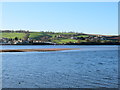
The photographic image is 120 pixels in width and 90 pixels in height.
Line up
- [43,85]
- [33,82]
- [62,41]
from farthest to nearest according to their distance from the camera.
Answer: [62,41]
[33,82]
[43,85]

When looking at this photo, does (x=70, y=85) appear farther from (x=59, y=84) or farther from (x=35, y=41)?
(x=35, y=41)

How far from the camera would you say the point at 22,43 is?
19475 centimetres

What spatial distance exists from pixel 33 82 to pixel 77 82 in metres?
3.67

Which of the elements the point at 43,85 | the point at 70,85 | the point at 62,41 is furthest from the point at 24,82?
the point at 62,41

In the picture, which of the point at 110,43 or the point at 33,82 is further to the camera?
the point at 110,43

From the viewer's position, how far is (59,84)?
58.4 ft

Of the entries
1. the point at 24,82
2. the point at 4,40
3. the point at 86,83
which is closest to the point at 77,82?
the point at 86,83

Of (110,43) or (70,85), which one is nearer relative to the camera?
(70,85)

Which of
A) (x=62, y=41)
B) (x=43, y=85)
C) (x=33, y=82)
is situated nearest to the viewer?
(x=43, y=85)

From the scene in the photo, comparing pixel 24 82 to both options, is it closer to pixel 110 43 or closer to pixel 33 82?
pixel 33 82

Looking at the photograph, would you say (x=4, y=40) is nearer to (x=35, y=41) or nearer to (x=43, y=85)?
(x=35, y=41)

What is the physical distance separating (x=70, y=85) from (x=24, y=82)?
12.9 ft

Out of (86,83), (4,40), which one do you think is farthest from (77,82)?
(4,40)

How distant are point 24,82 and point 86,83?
5.14 metres
